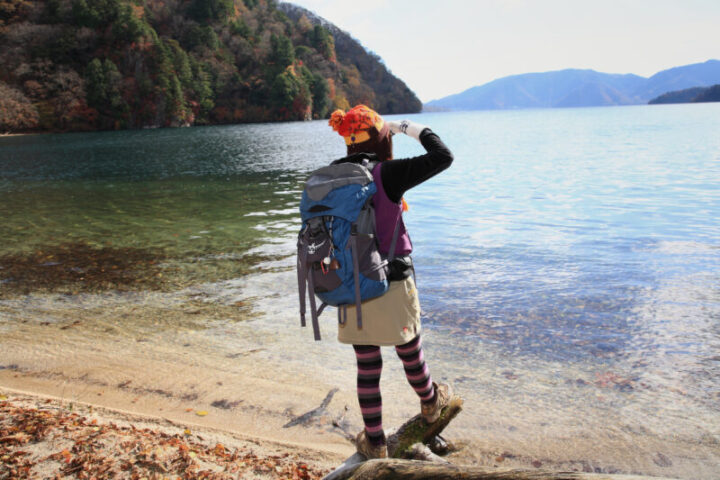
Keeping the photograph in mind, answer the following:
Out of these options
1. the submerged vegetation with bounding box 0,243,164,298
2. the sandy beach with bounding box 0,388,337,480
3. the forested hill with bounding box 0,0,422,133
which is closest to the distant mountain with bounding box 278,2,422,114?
the forested hill with bounding box 0,0,422,133

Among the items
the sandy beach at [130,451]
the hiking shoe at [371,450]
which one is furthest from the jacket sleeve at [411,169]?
the sandy beach at [130,451]

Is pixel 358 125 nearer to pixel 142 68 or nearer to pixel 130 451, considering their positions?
pixel 130 451

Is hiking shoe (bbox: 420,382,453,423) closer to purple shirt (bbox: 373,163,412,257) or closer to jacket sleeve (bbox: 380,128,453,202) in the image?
purple shirt (bbox: 373,163,412,257)

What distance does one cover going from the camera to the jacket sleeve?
8.30ft

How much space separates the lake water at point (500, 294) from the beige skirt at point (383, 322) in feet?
4.31

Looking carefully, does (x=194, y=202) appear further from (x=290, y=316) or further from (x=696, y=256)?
(x=696, y=256)

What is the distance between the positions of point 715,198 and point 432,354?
46.4ft

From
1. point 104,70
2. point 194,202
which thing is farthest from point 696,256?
point 104,70

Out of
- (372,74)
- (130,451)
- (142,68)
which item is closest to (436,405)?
(130,451)

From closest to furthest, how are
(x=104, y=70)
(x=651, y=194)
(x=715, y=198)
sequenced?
(x=715, y=198), (x=651, y=194), (x=104, y=70)

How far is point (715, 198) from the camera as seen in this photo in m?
14.9

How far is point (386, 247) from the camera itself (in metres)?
2.68

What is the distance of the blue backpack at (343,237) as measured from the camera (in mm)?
2529

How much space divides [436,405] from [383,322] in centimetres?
84
